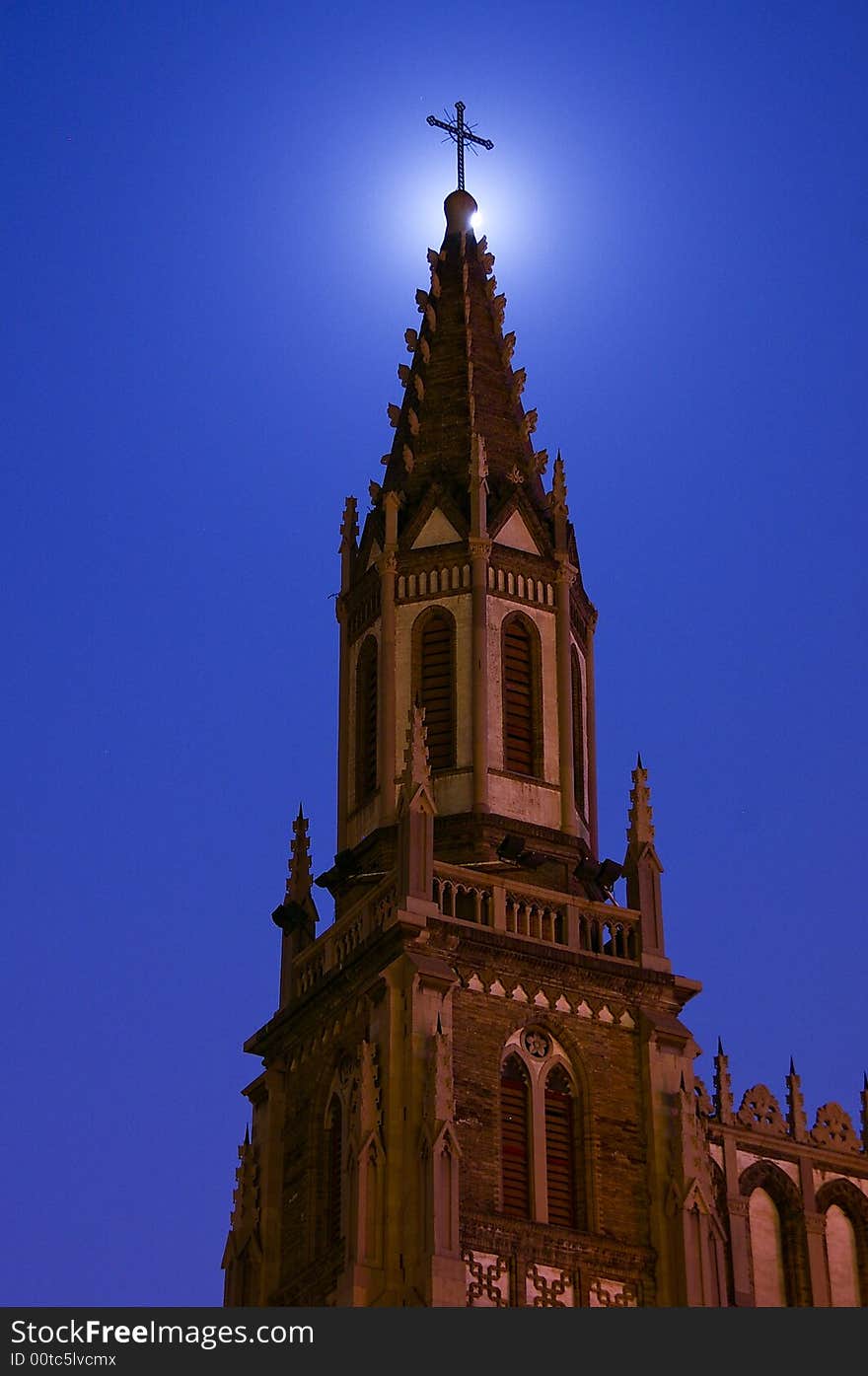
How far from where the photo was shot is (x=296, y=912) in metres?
55.2

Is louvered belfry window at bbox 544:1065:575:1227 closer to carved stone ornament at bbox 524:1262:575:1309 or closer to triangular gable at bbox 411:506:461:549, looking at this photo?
carved stone ornament at bbox 524:1262:575:1309


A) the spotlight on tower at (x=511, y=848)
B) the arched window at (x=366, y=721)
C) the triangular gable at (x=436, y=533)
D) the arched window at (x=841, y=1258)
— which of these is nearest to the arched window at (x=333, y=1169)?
the spotlight on tower at (x=511, y=848)

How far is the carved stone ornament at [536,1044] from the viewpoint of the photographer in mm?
50312

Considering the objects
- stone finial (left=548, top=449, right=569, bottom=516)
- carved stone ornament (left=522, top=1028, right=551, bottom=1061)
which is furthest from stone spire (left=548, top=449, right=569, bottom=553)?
carved stone ornament (left=522, top=1028, right=551, bottom=1061)

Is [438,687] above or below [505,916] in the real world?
above

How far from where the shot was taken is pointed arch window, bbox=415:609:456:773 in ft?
179

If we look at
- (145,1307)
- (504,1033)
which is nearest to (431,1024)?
(504,1033)

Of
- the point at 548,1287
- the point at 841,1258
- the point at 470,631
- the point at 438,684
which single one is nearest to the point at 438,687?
the point at 438,684

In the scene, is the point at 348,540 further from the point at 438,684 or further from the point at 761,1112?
the point at 761,1112

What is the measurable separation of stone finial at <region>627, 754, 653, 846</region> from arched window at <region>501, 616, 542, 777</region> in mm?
1882

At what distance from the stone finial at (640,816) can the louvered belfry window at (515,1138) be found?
19.0ft

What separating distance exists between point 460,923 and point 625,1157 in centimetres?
489

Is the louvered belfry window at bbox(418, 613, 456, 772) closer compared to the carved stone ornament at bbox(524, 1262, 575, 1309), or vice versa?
the carved stone ornament at bbox(524, 1262, 575, 1309)

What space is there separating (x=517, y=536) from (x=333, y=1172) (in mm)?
13651
